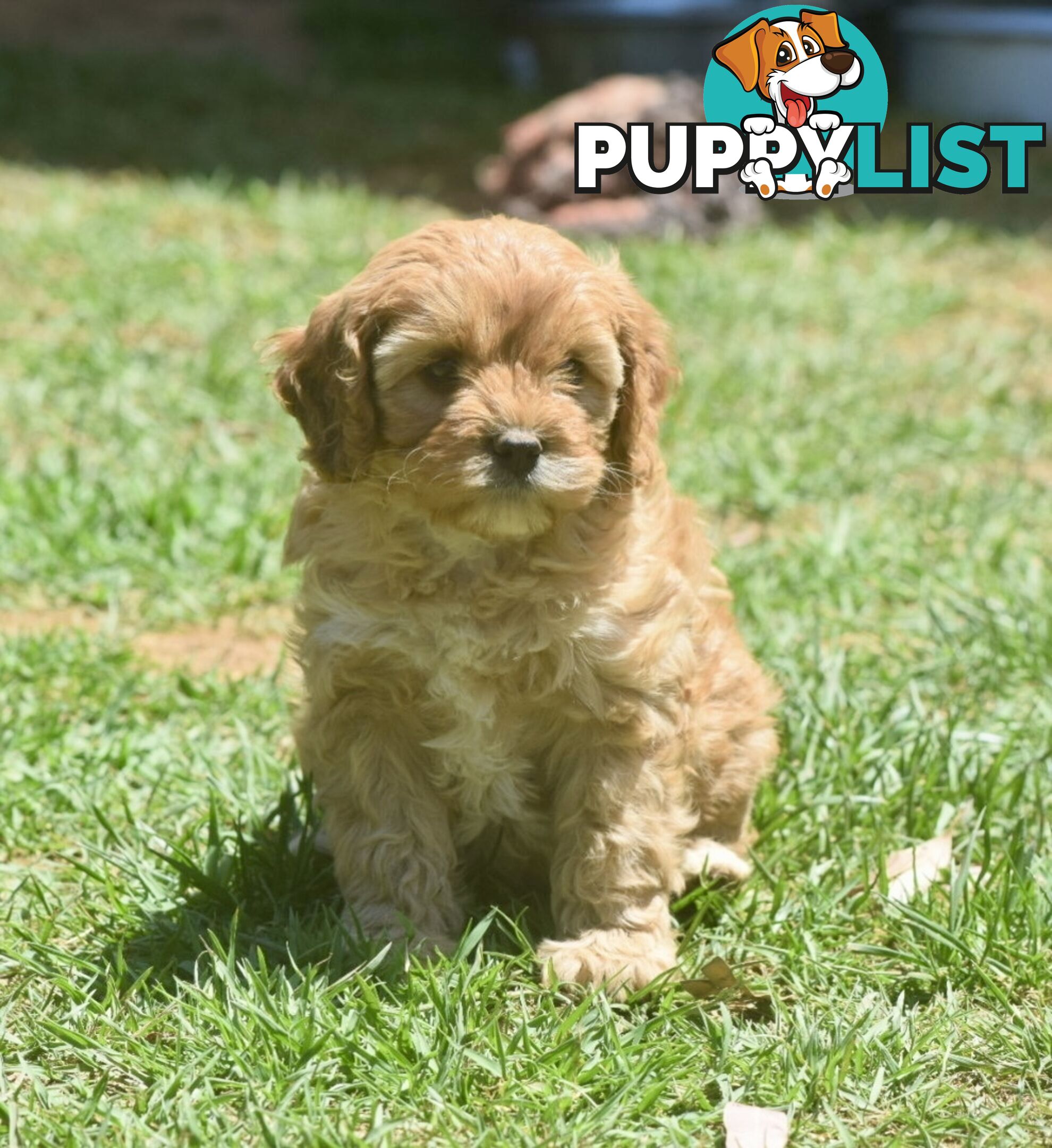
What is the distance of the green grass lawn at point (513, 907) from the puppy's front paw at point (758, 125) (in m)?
0.84

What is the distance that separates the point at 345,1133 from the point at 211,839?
1.03 meters

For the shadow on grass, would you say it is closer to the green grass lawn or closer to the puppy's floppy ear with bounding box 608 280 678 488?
the green grass lawn

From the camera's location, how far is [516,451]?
3.13 meters

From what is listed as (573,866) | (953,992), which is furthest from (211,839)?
(953,992)

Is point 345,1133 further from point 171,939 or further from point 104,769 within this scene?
point 104,769

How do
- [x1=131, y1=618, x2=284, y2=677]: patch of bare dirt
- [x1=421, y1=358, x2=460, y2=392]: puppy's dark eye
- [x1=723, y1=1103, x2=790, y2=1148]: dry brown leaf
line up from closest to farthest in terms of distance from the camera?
[x1=723, y1=1103, x2=790, y2=1148]: dry brown leaf < [x1=421, y1=358, x2=460, y2=392]: puppy's dark eye < [x1=131, y1=618, x2=284, y2=677]: patch of bare dirt

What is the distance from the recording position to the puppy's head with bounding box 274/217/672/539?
10.4 feet

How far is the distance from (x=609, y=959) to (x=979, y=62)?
10.5 meters

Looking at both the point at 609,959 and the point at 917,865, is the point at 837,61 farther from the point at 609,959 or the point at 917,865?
the point at 609,959

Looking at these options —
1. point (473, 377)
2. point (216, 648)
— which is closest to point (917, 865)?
point (473, 377)

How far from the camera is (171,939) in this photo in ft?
11.1

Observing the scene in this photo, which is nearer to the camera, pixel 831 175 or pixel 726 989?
pixel 726 989

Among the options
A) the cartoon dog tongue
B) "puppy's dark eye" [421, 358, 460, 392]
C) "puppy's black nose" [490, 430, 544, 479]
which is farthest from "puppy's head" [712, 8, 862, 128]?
"puppy's black nose" [490, 430, 544, 479]

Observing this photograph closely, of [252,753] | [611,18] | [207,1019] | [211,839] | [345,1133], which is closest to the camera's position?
[345,1133]
